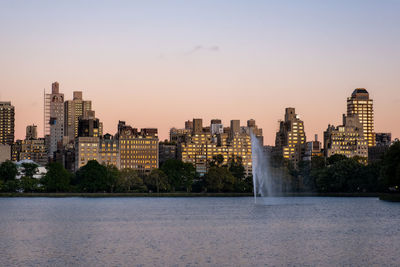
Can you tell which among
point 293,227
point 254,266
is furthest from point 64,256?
point 293,227

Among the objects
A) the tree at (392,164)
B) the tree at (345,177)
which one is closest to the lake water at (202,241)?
the tree at (392,164)

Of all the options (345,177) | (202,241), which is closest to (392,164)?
(345,177)

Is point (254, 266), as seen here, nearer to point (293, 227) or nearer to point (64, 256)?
point (64, 256)

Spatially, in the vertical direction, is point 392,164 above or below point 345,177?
above

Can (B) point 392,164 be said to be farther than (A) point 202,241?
Yes

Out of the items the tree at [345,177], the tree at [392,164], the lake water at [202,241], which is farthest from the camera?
the tree at [345,177]

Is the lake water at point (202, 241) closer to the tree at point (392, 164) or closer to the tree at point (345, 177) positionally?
the tree at point (392, 164)

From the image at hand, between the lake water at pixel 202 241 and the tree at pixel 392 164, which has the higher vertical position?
the tree at pixel 392 164

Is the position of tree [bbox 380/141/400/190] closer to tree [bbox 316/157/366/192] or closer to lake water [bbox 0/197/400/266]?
lake water [bbox 0/197/400/266]

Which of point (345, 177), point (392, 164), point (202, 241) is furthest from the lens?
point (345, 177)

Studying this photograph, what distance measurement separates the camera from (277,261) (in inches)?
2181

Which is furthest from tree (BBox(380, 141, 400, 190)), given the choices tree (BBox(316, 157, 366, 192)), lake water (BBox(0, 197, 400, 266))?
tree (BBox(316, 157, 366, 192))

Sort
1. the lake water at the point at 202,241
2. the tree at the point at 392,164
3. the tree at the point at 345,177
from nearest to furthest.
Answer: the lake water at the point at 202,241 → the tree at the point at 392,164 → the tree at the point at 345,177

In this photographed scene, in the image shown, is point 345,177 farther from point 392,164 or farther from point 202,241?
point 202,241
